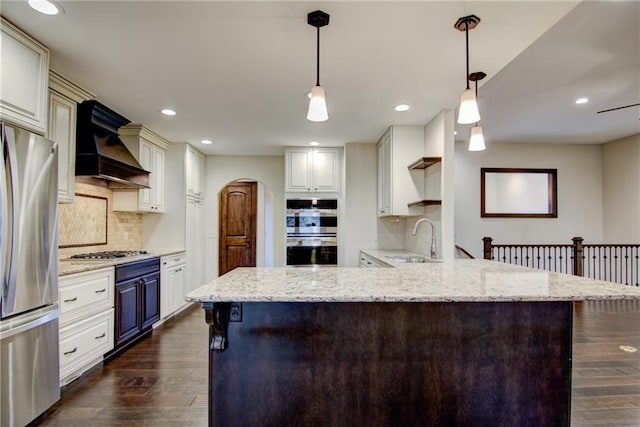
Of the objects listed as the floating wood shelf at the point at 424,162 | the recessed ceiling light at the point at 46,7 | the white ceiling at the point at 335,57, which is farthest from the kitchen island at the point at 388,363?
the floating wood shelf at the point at 424,162

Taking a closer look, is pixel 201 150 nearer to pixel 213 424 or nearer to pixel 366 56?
pixel 366 56

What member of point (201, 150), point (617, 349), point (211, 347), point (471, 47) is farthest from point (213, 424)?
point (201, 150)

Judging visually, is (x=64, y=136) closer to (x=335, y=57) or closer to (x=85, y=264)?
(x=85, y=264)

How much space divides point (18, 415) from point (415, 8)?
3179 millimetres

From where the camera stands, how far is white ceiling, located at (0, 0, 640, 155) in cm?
193

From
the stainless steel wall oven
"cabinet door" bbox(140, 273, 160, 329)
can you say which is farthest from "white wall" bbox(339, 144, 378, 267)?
"cabinet door" bbox(140, 273, 160, 329)

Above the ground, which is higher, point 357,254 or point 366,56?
point 366,56

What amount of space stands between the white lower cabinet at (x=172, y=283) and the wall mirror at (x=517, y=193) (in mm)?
5037

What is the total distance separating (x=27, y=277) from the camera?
203 centimetres

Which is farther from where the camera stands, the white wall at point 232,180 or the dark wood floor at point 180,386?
the white wall at point 232,180

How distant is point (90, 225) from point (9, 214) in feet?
6.83

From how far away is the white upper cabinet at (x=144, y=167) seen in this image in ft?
13.7

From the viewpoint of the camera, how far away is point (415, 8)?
73.9 inches

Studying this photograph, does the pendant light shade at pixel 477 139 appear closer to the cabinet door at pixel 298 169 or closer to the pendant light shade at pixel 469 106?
the pendant light shade at pixel 469 106
